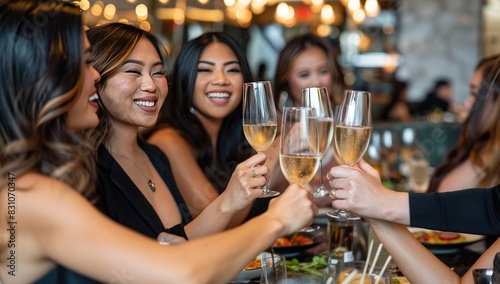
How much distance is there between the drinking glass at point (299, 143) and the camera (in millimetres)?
1458

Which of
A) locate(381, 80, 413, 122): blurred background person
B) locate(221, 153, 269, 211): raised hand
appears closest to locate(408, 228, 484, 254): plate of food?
locate(221, 153, 269, 211): raised hand


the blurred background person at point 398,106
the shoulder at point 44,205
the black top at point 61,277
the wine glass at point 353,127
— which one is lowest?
the blurred background person at point 398,106

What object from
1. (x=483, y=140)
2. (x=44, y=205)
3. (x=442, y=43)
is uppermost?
(x=442, y=43)

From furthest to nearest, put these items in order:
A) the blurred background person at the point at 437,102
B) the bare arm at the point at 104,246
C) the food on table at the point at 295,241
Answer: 1. the blurred background person at the point at 437,102
2. the food on table at the point at 295,241
3. the bare arm at the point at 104,246

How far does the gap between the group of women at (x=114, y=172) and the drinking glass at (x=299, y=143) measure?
9 cm

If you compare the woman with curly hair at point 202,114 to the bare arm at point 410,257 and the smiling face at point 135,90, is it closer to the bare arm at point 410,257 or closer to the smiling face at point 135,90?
the smiling face at point 135,90

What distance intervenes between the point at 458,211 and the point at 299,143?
18.9 inches

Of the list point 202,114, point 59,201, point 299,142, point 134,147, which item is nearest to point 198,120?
point 202,114

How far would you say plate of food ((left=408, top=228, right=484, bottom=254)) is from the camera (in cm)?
226

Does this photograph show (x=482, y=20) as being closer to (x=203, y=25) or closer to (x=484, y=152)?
(x=203, y=25)

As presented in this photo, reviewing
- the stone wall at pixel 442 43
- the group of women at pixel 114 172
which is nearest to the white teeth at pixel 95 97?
the group of women at pixel 114 172

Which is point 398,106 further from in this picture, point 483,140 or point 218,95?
point 218,95

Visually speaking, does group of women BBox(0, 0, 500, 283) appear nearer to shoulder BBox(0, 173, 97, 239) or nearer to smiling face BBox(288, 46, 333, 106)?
shoulder BBox(0, 173, 97, 239)

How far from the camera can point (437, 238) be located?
2.38 meters
